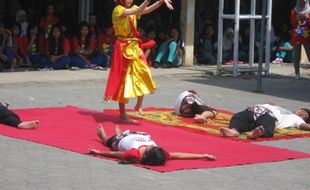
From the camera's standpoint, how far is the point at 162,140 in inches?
388

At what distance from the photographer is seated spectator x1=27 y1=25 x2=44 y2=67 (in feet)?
58.0

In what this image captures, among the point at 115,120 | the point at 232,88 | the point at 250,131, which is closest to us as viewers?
the point at 250,131

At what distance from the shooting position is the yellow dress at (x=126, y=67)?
11242 millimetres

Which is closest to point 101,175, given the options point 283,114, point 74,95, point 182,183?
point 182,183

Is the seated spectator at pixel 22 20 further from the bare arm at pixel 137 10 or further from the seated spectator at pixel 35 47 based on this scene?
the bare arm at pixel 137 10

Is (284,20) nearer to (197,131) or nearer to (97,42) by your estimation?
(97,42)

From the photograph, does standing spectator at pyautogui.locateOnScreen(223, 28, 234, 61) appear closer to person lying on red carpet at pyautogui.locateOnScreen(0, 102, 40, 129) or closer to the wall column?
the wall column

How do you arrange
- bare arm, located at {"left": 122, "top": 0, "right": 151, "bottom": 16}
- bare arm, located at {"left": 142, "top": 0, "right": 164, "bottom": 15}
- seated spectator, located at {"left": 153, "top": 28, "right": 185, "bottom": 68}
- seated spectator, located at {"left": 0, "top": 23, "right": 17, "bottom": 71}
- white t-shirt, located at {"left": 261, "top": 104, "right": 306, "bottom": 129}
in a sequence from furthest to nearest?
1. seated spectator, located at {"left": 153, "top": 28, "right": 185, "bottom": 68}
2. seated spectator, located at {"left": 0, "top": 23, "right": 17, "bottom": 71}
3. white t-shirt, located at {"left": 261, "top": 104, "right": 306, "bottom": 129}
4. bare arm, located at {"left": 122, "top": 0, "right": 151, "bottom": 16}
5. bare arm, located at {"left": 142, "top": 0, "right": 164, "bottom": 15}

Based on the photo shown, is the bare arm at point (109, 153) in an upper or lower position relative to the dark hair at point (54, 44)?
lower

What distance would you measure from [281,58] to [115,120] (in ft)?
34.9

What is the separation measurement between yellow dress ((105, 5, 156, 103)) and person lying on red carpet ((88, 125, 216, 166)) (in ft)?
7.41

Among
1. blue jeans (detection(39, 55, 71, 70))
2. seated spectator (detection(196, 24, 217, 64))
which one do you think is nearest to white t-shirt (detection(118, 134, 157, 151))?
blue jeans (detection(39, 55, 71, 70))

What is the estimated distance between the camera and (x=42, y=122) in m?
10.9

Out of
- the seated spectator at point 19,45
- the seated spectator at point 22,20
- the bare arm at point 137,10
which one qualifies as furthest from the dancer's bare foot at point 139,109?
the seated spectator at point 22,20
